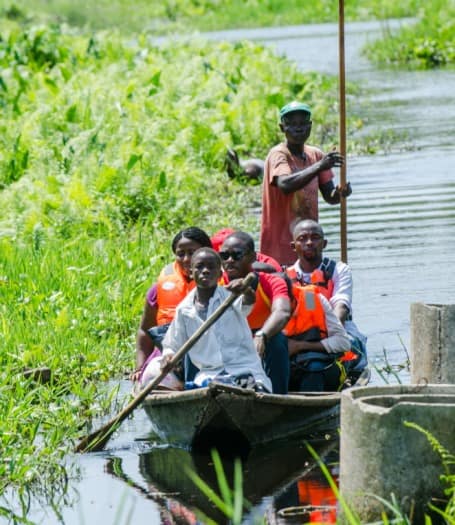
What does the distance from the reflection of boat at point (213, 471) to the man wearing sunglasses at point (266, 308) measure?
451mm

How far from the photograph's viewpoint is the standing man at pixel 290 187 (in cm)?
1012

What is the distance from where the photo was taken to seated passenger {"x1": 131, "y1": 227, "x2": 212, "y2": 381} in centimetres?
927

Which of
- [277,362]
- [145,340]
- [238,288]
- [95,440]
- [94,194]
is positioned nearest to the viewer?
[238,288]

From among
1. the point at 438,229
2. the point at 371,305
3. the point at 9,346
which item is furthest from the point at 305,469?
the point at 438,229

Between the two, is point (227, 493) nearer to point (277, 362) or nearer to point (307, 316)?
point (277, 362)

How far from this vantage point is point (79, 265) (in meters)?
12.5

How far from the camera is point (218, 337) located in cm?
874

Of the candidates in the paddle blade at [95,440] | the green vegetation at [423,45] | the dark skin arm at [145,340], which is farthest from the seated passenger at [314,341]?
the green vegetation at [423,45]

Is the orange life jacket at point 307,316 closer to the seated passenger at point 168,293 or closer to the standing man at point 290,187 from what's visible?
the seated passenger at point 168,293

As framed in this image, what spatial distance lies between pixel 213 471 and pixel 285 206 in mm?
2454

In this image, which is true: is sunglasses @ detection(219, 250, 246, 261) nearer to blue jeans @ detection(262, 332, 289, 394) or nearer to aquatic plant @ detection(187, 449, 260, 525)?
blue jeans @ detection(262, 332, 289, 394)

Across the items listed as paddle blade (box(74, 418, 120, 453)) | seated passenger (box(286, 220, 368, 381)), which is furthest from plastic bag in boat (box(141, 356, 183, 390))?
seated passenger (box(286, 220, 368, 381))

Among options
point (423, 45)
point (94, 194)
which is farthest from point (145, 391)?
point (423, 45)

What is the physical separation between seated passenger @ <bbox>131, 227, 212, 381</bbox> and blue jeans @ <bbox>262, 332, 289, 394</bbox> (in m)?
0.74
